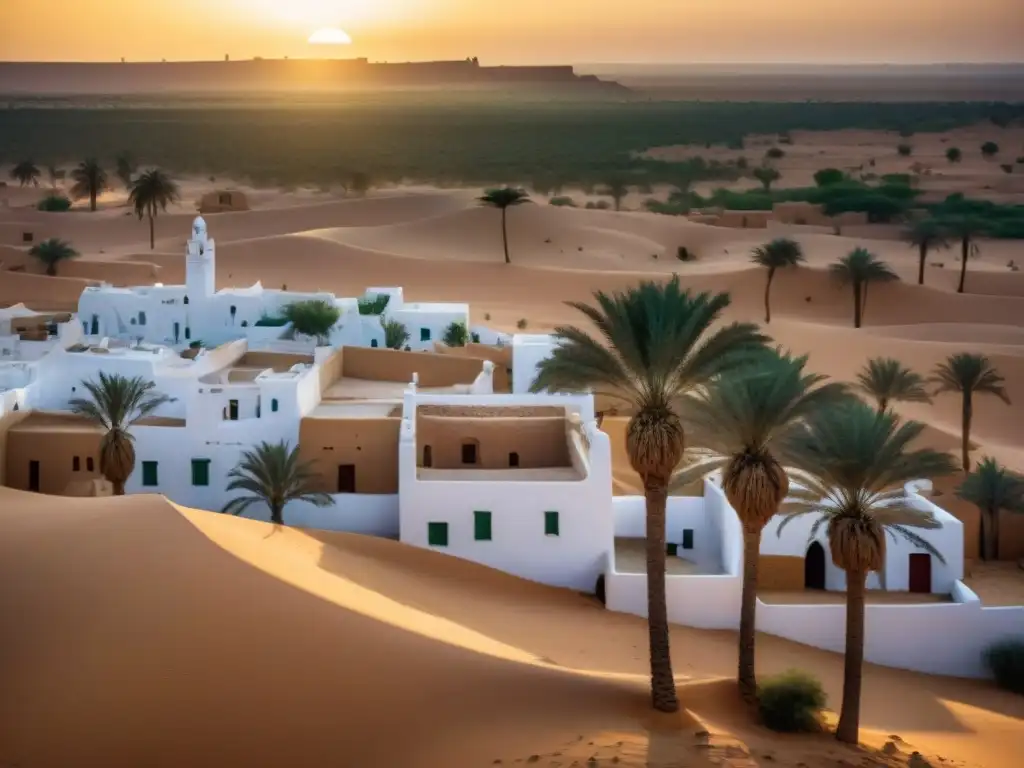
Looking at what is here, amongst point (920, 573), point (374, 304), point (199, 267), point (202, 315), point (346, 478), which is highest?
point (199, 267)

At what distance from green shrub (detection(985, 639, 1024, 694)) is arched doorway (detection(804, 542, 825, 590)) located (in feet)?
10.1

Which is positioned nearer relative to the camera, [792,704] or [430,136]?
[792,704]

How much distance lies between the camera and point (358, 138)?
14550cm

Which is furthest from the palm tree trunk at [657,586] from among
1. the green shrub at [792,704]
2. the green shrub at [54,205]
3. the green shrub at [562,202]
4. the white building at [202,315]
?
the green shrub at [54,205]

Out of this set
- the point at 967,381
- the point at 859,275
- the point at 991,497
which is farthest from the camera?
the point at 859,275

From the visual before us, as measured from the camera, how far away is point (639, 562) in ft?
76.3

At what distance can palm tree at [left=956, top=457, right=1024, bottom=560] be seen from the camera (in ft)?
83.9

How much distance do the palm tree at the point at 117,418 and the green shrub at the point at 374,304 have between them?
1160 cm

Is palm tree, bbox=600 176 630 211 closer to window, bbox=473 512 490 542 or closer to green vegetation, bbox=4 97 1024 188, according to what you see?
green vegetation, bbox=4 97 1024 188

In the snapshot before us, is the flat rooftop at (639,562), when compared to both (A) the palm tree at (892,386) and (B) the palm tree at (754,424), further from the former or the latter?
(A) the palm tree at (892,386)

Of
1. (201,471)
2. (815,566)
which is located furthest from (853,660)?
(201,471)

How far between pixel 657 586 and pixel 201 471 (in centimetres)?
1237

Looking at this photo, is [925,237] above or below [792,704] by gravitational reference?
above

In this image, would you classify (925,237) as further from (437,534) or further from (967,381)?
(437,534)
